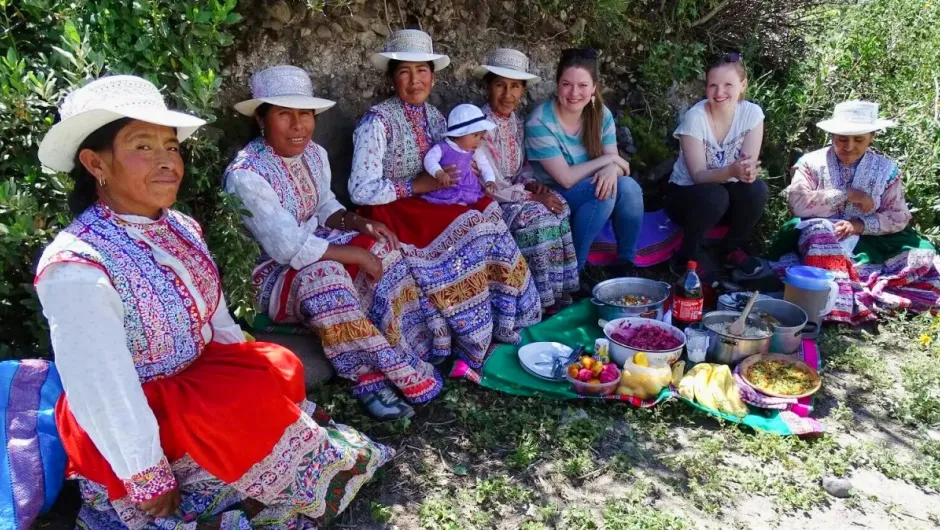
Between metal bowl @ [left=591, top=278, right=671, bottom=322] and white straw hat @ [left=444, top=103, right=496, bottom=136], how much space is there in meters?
1.26

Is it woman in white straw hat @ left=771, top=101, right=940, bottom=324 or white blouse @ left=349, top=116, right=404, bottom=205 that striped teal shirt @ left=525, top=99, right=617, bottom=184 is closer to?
white blouse @ left=349, top=116, right=404, bottom=205

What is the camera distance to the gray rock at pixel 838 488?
9.73 feet

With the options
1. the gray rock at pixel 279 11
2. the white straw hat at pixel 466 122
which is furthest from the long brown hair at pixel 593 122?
the gray rock at pixel 279 11

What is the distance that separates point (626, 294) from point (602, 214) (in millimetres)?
572

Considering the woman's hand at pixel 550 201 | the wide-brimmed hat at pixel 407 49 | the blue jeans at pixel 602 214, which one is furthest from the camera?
the blue jeans at pixel 602 214

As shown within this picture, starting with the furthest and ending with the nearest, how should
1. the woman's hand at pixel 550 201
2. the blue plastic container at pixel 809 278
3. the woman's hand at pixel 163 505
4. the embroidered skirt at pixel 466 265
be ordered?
the woman's hand at pixel 550 201 → the blue plastic container at pixel 809 278 → the embroidered skirt at pixel 466 265 → the woman's hand at pixel 163 505

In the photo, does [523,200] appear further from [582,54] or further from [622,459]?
[622,459]

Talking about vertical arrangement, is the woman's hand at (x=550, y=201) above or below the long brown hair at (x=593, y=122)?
below

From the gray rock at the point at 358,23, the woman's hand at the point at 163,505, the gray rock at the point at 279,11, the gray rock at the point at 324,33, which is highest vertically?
the gray rock at the point at 279,11

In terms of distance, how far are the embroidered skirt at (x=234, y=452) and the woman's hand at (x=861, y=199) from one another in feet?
13.1

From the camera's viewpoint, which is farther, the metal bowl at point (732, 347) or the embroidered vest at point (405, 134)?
the embroidered vest at point (405, 134)

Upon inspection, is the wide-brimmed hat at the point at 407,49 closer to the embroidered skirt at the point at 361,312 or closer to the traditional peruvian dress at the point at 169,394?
the embroidered skirt at the point at 361,312

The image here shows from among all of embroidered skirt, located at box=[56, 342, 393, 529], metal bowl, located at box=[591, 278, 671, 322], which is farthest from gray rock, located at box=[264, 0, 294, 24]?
metal bowl, located at box=[591, 278, 671, 322]

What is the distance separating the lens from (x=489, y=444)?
3.25 meters
